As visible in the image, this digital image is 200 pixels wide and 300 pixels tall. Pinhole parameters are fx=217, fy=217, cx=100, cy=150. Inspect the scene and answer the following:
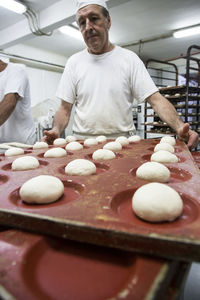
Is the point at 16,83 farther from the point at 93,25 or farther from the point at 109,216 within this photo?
the point at 109,216

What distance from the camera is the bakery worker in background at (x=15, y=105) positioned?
6.24 feet

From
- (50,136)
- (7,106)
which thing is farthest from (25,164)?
(7,106)

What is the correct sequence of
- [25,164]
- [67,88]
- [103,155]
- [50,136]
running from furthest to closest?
[67,88]
[50,136]
[103,155]
[25,164]

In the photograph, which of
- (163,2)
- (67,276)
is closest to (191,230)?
(67,276)

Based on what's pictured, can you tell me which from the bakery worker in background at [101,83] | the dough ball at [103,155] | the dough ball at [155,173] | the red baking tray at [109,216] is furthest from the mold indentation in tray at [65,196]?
the bakery worker in background at [101,83]

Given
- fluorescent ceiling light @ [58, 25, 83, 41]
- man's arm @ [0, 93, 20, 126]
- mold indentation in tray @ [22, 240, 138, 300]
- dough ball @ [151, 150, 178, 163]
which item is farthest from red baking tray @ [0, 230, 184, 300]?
fluorescent ceiling light @ [58, 25, 83, 41]

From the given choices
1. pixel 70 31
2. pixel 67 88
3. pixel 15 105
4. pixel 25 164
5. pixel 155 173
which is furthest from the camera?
pixel 70 31

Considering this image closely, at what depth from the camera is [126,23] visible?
5309 mm

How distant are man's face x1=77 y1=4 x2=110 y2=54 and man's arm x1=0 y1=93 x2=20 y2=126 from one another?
32.6 inches

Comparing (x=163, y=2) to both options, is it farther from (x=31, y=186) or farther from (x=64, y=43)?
(x=31, y=186)

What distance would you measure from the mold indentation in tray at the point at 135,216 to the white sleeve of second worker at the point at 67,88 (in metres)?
1.62

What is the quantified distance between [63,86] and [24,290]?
1990 mm

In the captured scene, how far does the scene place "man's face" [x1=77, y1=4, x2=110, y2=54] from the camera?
182 cm

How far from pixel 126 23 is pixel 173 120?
464 centimetres
